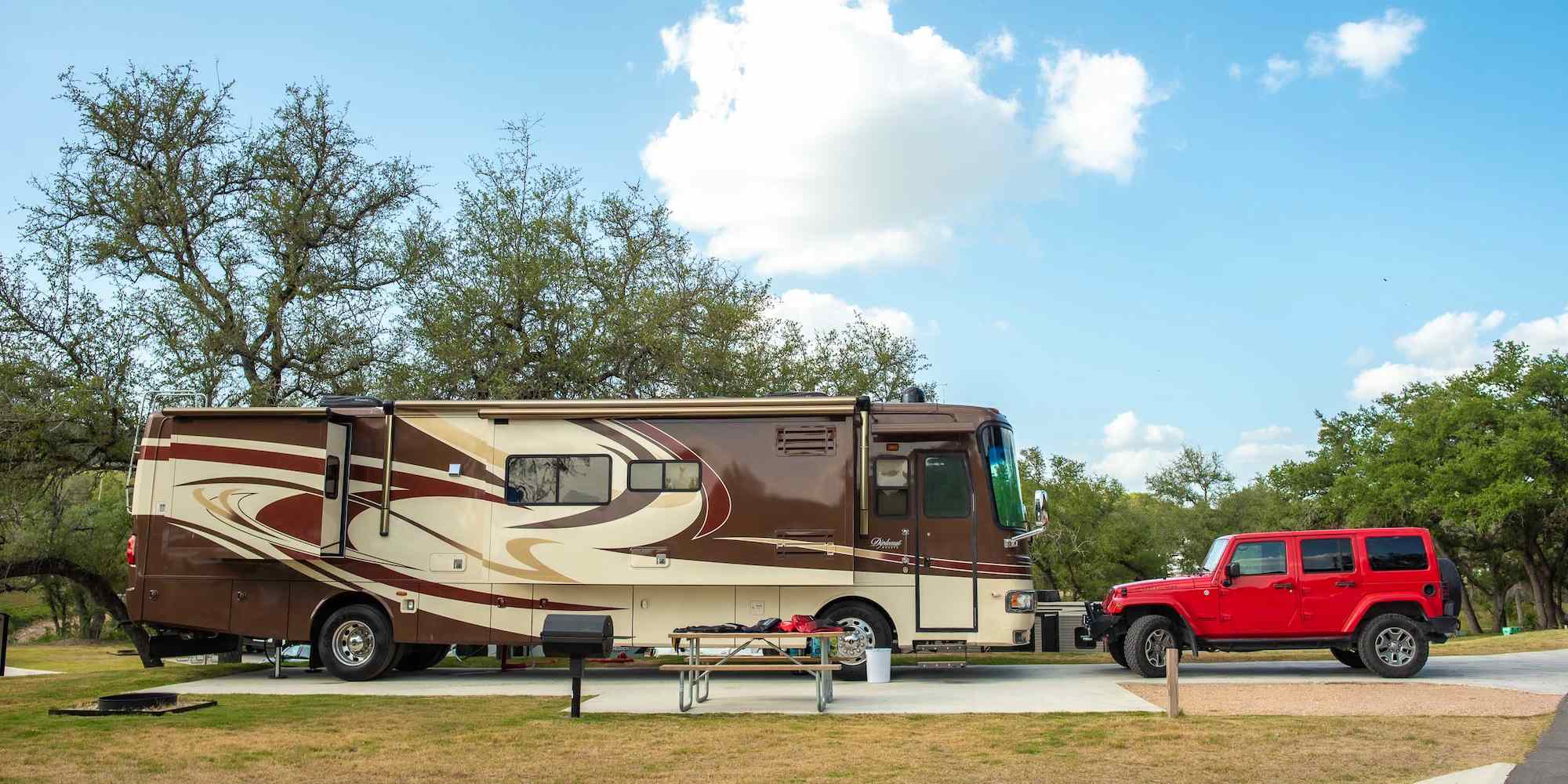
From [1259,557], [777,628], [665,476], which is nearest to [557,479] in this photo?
[665,476]

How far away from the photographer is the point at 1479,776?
7445 mm

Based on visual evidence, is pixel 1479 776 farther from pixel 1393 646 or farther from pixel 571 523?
pixel 571 523

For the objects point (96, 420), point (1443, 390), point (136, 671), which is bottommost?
point (136, 671)

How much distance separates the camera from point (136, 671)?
15773 millimetres

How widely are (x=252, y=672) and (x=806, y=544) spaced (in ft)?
25.3

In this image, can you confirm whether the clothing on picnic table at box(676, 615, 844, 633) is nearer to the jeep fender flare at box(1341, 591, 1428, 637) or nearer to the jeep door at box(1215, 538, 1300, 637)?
the jeep door at box(1215, 538, 1300, 637)

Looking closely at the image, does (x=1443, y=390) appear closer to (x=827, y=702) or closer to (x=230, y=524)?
(x=827, y=702)

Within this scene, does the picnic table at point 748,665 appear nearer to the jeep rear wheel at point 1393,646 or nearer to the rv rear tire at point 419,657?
the rv rear tire at point 419,657

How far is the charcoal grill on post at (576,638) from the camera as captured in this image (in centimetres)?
1035

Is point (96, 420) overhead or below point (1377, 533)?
overhead

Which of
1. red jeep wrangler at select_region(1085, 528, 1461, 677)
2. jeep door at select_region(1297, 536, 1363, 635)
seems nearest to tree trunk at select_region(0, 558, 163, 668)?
red jeep wrangler at select_region(1085, 528, 1461, 677)

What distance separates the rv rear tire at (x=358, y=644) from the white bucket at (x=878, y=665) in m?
5.73

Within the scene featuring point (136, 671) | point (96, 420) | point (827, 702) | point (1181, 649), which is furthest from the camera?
point (96, 420)

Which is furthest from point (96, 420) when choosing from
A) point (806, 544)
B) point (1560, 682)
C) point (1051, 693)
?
point (1560, 682)
